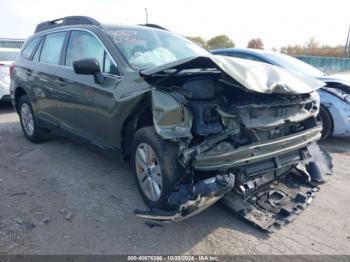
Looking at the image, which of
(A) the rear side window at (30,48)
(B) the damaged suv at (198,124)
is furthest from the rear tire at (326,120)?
(A) the rear side window at (30,48)

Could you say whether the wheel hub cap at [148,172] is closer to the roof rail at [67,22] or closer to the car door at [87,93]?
the car door at [87,93]

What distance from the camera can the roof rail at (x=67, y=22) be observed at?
4.45 m

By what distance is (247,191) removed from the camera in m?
3.09

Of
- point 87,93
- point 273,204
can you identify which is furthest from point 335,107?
point 87,93

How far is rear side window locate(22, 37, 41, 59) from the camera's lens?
572 cm

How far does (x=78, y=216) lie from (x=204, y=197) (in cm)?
136

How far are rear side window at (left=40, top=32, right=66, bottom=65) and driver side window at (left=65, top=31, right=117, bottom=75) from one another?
32 cm

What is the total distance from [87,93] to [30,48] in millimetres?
2634

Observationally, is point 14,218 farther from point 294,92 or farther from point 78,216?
Result: point 294,92

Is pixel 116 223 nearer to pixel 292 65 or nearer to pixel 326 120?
pixel 326 120

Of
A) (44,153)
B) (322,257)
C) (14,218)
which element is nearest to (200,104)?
(322,257)

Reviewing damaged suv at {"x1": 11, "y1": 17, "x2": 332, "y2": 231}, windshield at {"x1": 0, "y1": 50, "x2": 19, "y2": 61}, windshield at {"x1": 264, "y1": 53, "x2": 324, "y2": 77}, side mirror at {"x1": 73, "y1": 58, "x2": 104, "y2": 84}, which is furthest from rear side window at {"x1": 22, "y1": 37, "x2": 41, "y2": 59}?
windshield at {"x1": 264, "y1": 53, "x2": 324, "y2": 77}

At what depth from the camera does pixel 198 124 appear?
9.64ft

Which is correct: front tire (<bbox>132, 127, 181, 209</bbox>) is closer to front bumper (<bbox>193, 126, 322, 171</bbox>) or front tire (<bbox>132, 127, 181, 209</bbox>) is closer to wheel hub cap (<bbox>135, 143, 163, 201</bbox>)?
wheel hub cap (<bbox>135, 143, 163, 201</bbox>)
